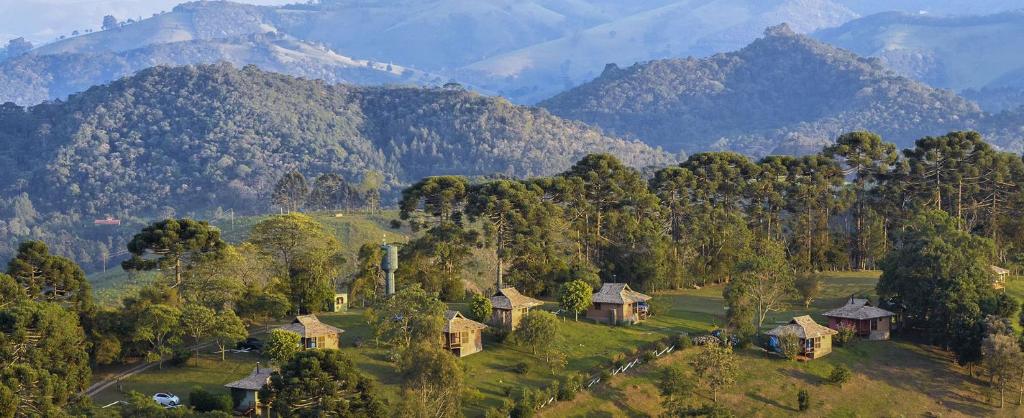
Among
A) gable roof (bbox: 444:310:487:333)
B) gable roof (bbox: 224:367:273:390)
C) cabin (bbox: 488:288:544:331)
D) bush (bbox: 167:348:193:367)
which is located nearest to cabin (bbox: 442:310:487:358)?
gable roof (bbox: 444:310:487:333)

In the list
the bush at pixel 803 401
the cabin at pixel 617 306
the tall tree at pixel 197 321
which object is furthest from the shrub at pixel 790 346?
the tall tree at pixel 197 321

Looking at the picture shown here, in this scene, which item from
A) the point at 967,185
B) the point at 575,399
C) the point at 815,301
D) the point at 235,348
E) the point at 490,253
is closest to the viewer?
the point at 575,399

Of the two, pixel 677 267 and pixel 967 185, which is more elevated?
pixel 967 185

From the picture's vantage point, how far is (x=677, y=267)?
289 ft

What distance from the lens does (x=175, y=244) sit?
70.9m

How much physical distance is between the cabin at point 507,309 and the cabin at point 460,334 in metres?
3.85

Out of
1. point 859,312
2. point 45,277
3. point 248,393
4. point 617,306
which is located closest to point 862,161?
point 859,312

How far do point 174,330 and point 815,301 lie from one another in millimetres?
45119

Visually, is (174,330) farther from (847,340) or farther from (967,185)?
(967,185)

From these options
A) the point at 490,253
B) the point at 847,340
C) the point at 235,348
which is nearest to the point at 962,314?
the point at 847,340

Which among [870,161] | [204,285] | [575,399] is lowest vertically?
[575,399]

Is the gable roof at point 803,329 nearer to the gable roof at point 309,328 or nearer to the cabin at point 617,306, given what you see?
the cabin at point 617,306

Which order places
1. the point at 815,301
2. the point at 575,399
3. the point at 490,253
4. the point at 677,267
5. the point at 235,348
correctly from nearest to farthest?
the point at 575,399
the point at 235,348
the point at 815,301
the point at 677,267
the point at 490,253

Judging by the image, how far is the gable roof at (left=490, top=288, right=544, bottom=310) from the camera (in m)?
70.6
